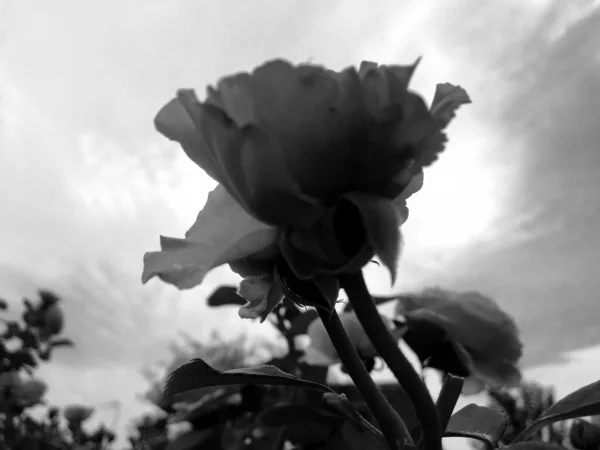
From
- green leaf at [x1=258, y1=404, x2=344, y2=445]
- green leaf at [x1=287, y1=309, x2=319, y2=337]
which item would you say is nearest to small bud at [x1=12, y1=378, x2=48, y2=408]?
green leaf at [x1=287, y1=309, x2=319, y2=337]

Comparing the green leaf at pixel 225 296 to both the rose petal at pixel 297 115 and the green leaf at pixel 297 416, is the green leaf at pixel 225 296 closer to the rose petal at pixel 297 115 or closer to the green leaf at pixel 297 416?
the green leaf at pixel 297 416

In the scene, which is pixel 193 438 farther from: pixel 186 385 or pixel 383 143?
pixel 383 143

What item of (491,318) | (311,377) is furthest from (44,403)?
(491,318)

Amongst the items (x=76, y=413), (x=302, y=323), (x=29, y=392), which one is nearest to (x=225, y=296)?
(x=302, y=323)

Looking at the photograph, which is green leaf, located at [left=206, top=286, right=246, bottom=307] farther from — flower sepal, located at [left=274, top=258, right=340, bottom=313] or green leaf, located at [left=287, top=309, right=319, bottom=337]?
flower sepal, located at [left=274, top=258, right=340, bottom=313]

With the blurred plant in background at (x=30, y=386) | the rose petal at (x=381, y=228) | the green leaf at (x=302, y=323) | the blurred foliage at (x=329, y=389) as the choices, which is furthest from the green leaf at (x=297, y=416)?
the blurred plant in background at (x=30, y=386)

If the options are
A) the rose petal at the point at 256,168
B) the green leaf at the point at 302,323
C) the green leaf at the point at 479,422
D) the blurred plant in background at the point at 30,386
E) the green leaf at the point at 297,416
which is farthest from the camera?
the blurred plant in background at the point at 30,386

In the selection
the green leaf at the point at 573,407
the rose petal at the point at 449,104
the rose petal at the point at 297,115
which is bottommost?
the green leaf at the point at 573,407
